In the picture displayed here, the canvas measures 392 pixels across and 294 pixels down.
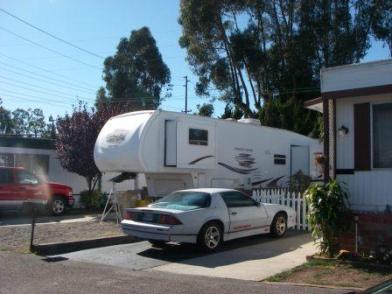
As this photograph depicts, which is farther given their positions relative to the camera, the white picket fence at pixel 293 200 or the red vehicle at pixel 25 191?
the red vehicle at pixel 25 191

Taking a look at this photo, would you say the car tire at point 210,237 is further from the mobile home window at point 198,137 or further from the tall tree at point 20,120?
the tall tree at point 20,120

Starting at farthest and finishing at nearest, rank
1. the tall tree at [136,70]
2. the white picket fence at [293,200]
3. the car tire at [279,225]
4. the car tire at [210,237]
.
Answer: the tall tree at [136,70] → the white picket fence at [293,200] → the car tire at [279,225] → the car tire at [210,237]

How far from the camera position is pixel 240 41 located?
1393 inches

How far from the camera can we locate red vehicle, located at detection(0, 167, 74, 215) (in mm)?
18656

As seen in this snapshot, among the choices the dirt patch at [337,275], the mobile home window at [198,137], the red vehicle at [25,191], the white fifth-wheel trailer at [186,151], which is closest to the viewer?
the dirt patch at [337,275]

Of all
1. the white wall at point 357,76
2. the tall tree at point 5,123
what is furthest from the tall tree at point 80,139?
the tall tree at point 5,123

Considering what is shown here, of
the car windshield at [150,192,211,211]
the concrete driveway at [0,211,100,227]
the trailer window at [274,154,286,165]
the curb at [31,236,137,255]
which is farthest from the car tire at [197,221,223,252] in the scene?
the trailer window at [274,154,286,165]

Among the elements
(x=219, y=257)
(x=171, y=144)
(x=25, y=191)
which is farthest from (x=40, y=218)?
(x=219, y=257)

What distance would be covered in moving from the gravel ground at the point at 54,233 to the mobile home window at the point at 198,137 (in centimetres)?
330

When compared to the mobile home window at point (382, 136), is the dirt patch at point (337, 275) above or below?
below

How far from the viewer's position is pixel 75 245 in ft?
39.5

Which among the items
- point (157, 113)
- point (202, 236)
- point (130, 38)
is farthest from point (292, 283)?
point (130, 38)

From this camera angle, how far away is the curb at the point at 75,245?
1141 cm

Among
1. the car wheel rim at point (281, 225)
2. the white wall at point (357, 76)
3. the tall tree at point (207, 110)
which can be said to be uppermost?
the tall tree at point (207, 110)
